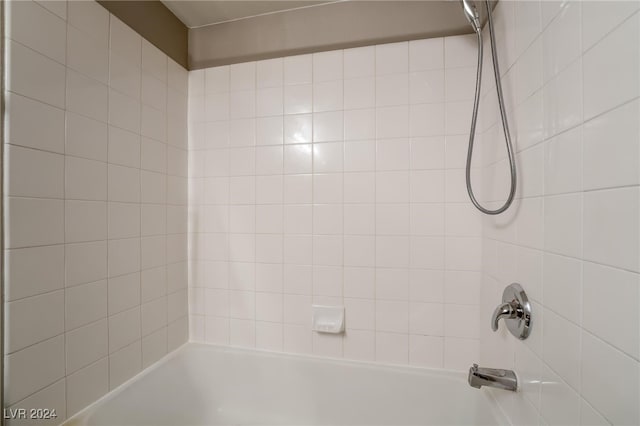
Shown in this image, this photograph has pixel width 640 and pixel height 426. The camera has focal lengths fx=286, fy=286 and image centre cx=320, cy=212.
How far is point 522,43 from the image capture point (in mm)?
886

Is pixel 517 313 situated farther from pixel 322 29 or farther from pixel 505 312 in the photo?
pixel 322 29

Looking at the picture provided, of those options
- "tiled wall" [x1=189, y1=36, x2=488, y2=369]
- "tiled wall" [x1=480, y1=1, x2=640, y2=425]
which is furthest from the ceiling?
"tiled wall" [x1=480, y1=1, x2=640, y2=425]

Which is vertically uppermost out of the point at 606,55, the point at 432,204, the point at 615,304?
the point at 606,55

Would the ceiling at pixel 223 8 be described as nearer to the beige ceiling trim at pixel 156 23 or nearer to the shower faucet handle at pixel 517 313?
the beige ceiling trim at pixel 156 23

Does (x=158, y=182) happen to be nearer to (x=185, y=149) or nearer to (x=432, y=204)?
(x=185, y=149)

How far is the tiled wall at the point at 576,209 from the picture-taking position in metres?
0.50

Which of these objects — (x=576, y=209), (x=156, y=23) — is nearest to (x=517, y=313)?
(x=576, y=209)

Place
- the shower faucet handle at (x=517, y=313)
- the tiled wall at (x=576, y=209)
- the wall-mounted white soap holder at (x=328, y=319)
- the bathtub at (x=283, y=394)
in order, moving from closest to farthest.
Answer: the tiled wall at (x=576, y=209)
the shower faucet handle at (x=517, y=313)
the bathtub at (x=283, y=394)
the wall-mounted white soap holder at (x=328, y=319)

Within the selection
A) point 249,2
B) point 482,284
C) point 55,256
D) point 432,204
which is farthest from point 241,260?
point 249,2

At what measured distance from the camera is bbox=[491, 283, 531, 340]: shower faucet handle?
853 millimetres

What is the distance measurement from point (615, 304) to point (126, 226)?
1.56 meters

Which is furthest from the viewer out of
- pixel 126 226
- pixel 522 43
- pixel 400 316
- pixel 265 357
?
pixel 265 357

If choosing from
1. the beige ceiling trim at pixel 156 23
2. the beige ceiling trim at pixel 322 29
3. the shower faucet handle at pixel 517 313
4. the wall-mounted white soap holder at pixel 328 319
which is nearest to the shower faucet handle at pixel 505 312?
the shower faucet handle at pixel 517 313

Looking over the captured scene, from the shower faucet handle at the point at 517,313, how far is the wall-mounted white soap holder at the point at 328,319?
A: 697 mm
